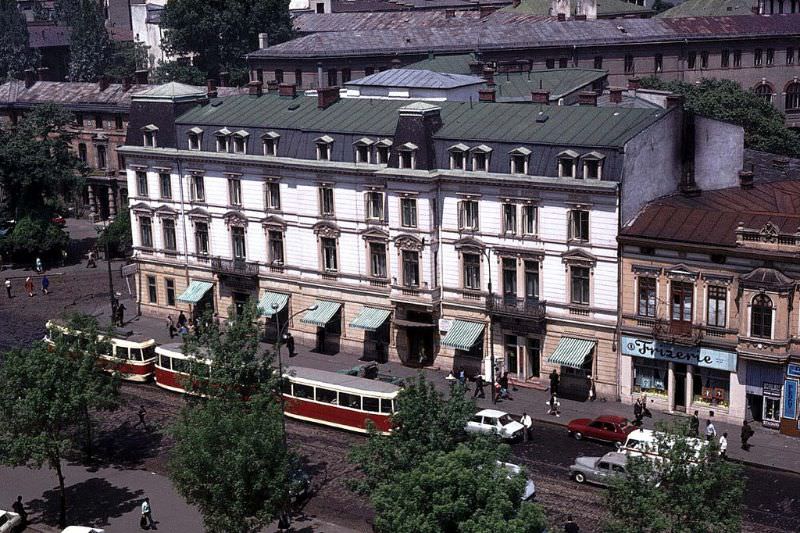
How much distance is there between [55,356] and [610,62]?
84759 millimetres

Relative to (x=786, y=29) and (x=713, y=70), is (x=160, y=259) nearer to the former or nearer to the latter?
(x=713, y=70)

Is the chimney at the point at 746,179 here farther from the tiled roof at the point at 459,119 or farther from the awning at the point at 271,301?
the awning at the point at 271,301

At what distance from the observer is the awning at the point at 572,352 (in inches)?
2542

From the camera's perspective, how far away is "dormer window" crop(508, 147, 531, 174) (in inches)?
2567

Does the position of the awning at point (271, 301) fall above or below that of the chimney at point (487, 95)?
below

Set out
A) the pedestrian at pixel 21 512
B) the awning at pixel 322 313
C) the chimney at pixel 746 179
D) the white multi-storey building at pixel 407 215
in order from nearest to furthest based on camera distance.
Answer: the pedestrian at pixel 21 512 → the white multi-storey building at pixel 407 215 → the chimney at pixel 746 179 → the awning at pixel 322 313

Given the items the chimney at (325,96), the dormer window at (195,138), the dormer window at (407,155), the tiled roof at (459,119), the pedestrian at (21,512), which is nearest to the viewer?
the pedestrian at (21,512)

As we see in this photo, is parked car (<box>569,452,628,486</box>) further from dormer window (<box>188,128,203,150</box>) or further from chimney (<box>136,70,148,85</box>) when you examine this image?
chimney (<box>136,70,148,85</box>)

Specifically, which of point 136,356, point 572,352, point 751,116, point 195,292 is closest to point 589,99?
point 572,352

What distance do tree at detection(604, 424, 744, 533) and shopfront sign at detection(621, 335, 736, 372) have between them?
2106 centimetres

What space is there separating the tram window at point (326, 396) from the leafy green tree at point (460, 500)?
76.9 ft

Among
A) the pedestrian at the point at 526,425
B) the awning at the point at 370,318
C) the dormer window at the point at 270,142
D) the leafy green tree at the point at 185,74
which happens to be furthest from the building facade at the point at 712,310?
the leafy green tree at the point at 185,74

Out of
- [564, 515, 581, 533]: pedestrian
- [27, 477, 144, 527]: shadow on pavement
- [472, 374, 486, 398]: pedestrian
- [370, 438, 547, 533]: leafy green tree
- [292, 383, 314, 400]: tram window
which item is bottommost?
[27, 477, 144, 527]: shadow on pavement

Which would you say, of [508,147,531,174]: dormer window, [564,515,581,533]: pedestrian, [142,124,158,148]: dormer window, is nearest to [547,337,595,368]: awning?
[508,147,531,174]: dormer window
